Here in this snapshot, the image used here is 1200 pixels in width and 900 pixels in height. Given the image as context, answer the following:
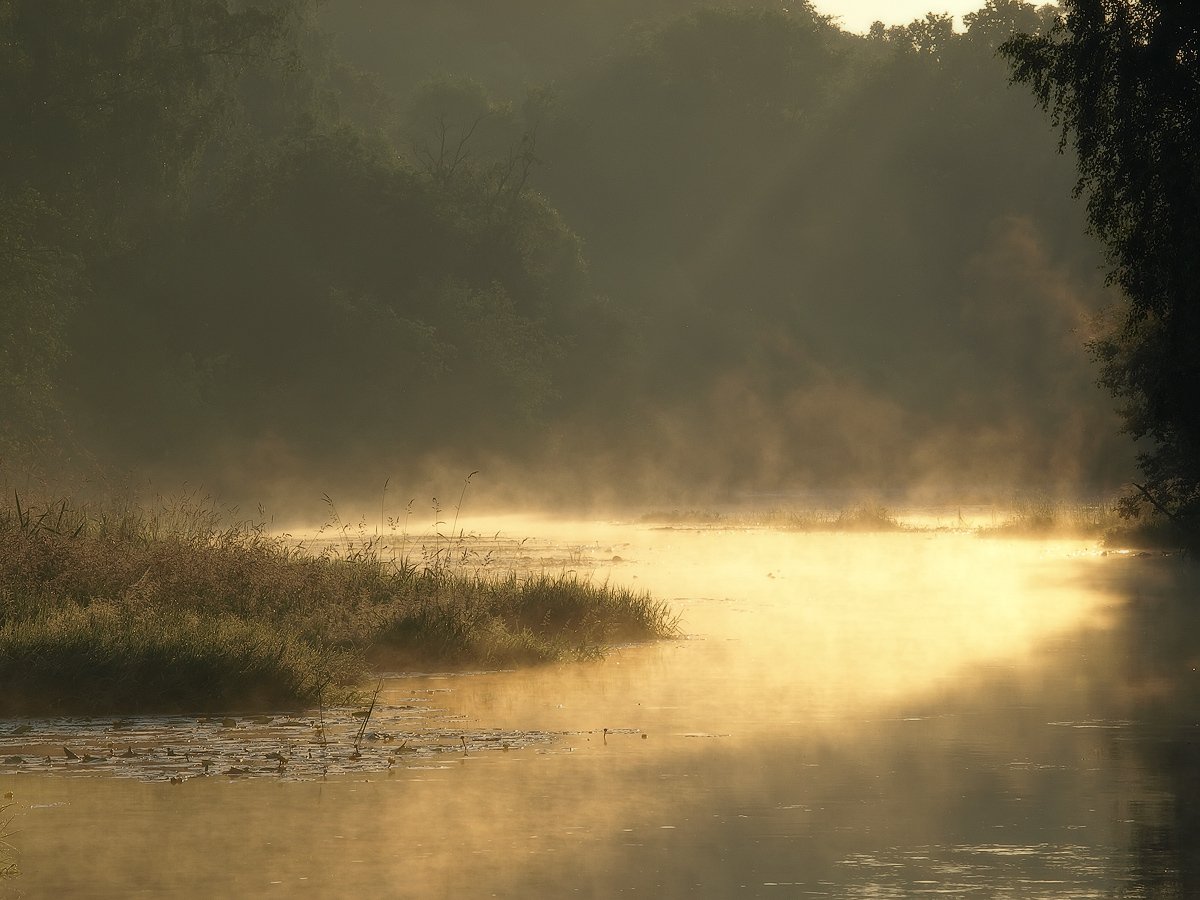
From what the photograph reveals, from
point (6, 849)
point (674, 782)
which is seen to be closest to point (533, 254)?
point (674, 782)

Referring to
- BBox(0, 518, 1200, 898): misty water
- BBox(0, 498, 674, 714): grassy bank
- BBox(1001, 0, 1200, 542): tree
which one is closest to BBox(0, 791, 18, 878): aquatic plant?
BBox(0, 518, 1200, 898): misty water

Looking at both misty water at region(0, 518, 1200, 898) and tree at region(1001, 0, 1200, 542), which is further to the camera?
tree at region(1001, 0, 1200, 542)

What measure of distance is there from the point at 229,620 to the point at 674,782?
7.63m

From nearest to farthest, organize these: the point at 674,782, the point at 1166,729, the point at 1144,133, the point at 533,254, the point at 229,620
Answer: the point at 674,782 < the point at 1166,729 < the point at 229,620 < the point at 1144,133 < the point at 533,254

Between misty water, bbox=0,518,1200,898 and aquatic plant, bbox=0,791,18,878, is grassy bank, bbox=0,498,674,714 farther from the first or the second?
aquatic plant, bbox=0,791,18,878

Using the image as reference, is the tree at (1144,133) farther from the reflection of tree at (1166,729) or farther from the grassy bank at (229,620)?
the grassy bank at (229,620)

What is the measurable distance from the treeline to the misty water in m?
37.8

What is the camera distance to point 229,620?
21.2 meters

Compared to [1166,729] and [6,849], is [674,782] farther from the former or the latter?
[1166,729]

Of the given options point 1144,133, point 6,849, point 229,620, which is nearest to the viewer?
point 6,849

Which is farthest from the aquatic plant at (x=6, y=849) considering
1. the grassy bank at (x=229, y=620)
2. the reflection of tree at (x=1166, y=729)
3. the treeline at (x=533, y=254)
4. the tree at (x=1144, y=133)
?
the treeline at (x=533, y=254)

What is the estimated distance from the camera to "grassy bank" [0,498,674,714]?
18781mm

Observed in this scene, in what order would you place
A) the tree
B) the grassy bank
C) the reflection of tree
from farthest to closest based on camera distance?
the tree < the grassy bank < the reflection of tree

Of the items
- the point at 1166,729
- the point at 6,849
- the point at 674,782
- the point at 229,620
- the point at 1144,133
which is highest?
the point at 1144,133
